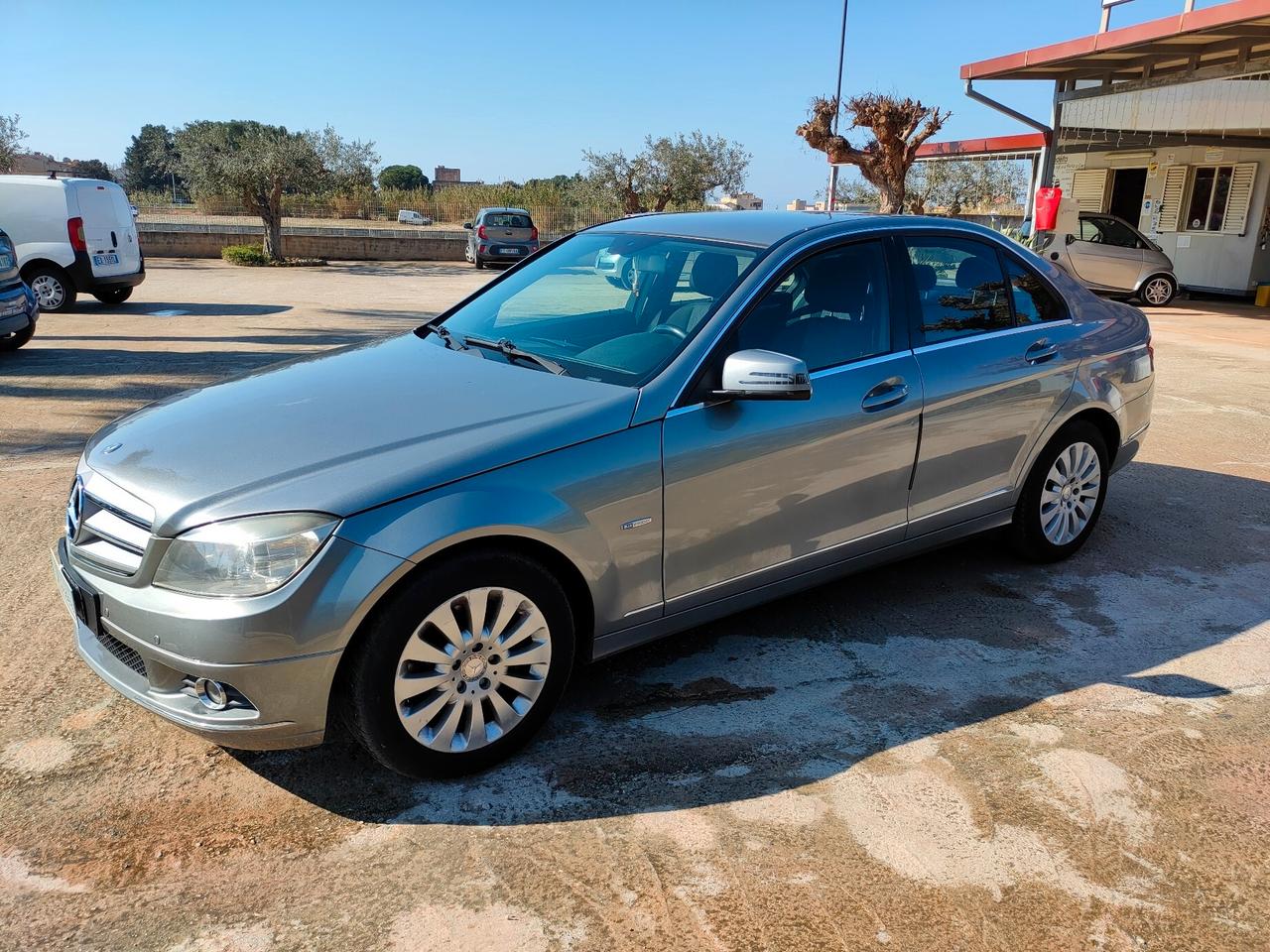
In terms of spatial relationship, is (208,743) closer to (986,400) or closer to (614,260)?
(614,260)

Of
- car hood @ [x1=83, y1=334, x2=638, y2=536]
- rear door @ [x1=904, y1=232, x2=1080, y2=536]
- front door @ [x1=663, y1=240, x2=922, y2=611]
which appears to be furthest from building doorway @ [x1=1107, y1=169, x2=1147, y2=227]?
car hood @ [x1=83, y1=334, x2=638, y2=536]

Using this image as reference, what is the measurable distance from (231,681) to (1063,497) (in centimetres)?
390

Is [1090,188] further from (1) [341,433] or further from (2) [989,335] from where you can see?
(1) [341,433]

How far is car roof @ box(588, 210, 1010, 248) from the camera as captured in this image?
397 cm

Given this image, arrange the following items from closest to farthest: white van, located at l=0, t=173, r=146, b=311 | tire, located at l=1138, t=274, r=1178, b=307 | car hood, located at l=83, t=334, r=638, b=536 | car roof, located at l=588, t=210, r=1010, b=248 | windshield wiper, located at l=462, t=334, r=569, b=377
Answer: car hood, located at l=83, t=334, r=638, b=536, windshield wiper, located at l=462, t=334, r=569, b=377, car roof, located at l=588, t=210, r=1010, b=248, white van, located at l=0, t=173, r=146, b=311, tire, located at l=1138, t=274, r=1178, b=307

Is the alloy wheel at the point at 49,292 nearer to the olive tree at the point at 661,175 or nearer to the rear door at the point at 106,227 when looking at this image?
the rear door at the point at 106,227

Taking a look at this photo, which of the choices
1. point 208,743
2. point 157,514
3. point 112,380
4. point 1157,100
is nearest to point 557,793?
point 208,743

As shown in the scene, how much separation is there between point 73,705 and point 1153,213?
77.8 feet

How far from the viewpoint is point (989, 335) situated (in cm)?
438

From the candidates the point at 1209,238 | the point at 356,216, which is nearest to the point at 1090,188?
the point at 1209,238

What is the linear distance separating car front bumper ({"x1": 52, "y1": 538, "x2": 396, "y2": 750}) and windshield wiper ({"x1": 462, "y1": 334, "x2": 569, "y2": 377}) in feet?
4.16

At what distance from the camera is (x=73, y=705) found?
3465 millimetres

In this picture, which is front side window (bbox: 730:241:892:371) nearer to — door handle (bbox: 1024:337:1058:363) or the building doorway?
door handle (bbox: 1024:337:1058:363)

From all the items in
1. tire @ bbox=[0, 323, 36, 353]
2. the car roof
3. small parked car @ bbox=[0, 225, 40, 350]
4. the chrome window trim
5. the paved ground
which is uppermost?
the car roof
